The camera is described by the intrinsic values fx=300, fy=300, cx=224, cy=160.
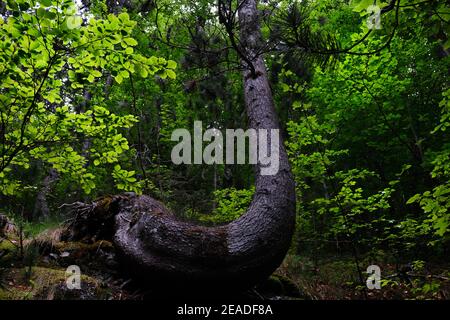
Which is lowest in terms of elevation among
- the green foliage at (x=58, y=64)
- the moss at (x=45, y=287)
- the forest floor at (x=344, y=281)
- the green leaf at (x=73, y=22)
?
the forest floor at (x=344, y=281)

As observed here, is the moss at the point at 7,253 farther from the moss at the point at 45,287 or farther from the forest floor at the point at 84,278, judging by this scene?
the moss at the point at 45,287

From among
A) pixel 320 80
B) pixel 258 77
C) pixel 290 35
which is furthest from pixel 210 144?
pixel 290 35

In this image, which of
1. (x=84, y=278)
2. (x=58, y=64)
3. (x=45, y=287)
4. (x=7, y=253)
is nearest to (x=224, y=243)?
(x=84, y=278)

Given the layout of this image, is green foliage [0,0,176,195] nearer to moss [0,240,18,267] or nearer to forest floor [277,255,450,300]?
moss [0,240,18,267]

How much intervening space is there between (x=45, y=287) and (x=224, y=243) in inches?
85.0

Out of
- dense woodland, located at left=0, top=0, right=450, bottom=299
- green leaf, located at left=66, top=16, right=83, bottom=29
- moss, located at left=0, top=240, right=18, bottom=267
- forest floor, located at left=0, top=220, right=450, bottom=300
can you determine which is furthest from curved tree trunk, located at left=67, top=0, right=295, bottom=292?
green leaf, located at left=66, top=16, right=83, bottom=29

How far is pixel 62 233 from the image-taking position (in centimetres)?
548

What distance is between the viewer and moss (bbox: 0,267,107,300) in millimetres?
3322

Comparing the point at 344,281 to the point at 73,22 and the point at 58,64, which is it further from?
the point at 73,22

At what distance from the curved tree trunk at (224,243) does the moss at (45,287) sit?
0.56 m

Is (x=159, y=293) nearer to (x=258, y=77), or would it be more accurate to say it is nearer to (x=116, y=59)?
(x=116, y=59)

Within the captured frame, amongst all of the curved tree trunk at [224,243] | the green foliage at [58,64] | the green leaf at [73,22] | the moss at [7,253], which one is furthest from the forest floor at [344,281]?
the green leaf at [73,22]

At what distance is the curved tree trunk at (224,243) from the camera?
3.62 metres
